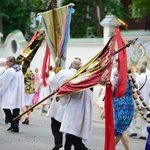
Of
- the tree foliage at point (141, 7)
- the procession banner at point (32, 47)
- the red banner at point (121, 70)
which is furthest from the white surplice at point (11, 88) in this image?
the tree foliage at point (141, 7)

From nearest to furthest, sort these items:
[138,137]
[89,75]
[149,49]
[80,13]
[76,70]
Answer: [89,75] → [76,70] → [138,137] → [149,49] → [80,13]

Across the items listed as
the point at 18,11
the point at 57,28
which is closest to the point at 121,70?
the point at 57,28

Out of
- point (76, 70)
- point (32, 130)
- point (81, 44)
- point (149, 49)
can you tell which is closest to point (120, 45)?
point (76, 70)

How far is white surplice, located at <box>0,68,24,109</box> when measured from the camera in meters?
12.6

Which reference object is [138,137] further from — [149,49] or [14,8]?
[14,8]

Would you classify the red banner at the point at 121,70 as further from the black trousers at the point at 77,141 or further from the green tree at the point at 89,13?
the green tree at the point at 89,13

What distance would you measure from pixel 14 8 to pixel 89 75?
2368 centimetres

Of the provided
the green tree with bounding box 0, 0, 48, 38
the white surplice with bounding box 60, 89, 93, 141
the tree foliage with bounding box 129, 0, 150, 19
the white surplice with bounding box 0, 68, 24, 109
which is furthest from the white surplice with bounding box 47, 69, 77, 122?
the green tree with bounding box 0, 0, 48, 38

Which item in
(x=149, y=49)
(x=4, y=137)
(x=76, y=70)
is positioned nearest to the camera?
(x=76, y=70)

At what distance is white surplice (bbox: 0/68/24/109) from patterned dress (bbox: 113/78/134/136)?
12.6 feet

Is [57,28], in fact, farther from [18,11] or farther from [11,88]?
[18,11]

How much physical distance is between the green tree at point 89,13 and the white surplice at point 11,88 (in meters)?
14.8

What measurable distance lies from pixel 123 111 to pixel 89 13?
73.4 ft

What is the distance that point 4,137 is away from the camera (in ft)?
38.4
